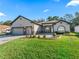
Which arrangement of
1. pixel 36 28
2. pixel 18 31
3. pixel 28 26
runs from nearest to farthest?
pixel 28 26
pixel 18 31
pixel 36 28

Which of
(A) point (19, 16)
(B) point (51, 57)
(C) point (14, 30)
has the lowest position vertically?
(B) point (51, 57)

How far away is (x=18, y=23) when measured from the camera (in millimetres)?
39969

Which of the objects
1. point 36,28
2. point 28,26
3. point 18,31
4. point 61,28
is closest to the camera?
point 28,26

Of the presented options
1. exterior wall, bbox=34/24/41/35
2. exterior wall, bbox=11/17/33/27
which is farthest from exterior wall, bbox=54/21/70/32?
exterior wall, bbox=11/17/33/27

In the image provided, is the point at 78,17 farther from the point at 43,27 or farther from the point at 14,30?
the point at 14,30

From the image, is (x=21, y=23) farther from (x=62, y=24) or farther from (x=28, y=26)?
(x=62, y=24)

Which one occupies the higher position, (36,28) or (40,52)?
(36,28)

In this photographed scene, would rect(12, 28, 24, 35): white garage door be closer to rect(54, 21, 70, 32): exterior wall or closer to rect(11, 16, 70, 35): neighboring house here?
rect(11, 16, 70, 35): neighboring house

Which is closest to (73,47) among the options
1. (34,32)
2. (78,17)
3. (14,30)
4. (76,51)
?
(76,51)

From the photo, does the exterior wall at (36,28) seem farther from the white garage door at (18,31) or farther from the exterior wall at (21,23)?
the white garage door at (18,31)

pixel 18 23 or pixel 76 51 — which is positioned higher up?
pixel 18 23

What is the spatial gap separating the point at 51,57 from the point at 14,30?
2746cm

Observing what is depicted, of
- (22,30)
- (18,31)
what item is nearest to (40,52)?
(22,30)

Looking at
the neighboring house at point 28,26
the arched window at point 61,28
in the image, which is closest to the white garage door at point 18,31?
the neighboring house at point 28,26
